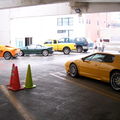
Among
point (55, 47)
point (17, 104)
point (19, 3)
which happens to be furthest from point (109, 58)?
point (55, 47)

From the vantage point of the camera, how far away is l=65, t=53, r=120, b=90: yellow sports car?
27.6 feet

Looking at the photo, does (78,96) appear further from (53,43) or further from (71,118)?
(53,43)

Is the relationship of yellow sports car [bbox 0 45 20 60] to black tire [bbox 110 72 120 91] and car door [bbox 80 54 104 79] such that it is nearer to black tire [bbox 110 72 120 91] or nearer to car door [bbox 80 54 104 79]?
car door [bbox 80 54 104 79]

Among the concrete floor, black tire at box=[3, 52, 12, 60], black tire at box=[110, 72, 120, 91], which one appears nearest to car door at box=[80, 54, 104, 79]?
the concrete floor

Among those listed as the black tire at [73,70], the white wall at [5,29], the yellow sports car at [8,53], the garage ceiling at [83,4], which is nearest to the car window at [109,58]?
the black tire at [73,70]

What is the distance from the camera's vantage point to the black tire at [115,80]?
8.25 metres

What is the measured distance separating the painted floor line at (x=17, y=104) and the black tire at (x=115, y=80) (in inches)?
143

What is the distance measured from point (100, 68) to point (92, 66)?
1.77 ft

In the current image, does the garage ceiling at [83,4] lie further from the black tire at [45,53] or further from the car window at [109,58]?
the car window at [109,58]

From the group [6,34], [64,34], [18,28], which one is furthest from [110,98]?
[64,34]

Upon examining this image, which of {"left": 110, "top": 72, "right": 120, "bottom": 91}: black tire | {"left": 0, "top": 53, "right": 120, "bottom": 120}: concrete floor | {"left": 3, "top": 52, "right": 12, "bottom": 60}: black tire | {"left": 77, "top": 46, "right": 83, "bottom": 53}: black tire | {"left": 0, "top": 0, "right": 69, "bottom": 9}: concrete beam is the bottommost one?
{"left": 0, "top": 53, "right": 120, "bottom": 120}: concrete floor

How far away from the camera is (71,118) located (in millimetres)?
5582

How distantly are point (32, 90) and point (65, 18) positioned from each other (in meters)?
35.2

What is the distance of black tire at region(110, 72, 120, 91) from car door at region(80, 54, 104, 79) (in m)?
0.91
